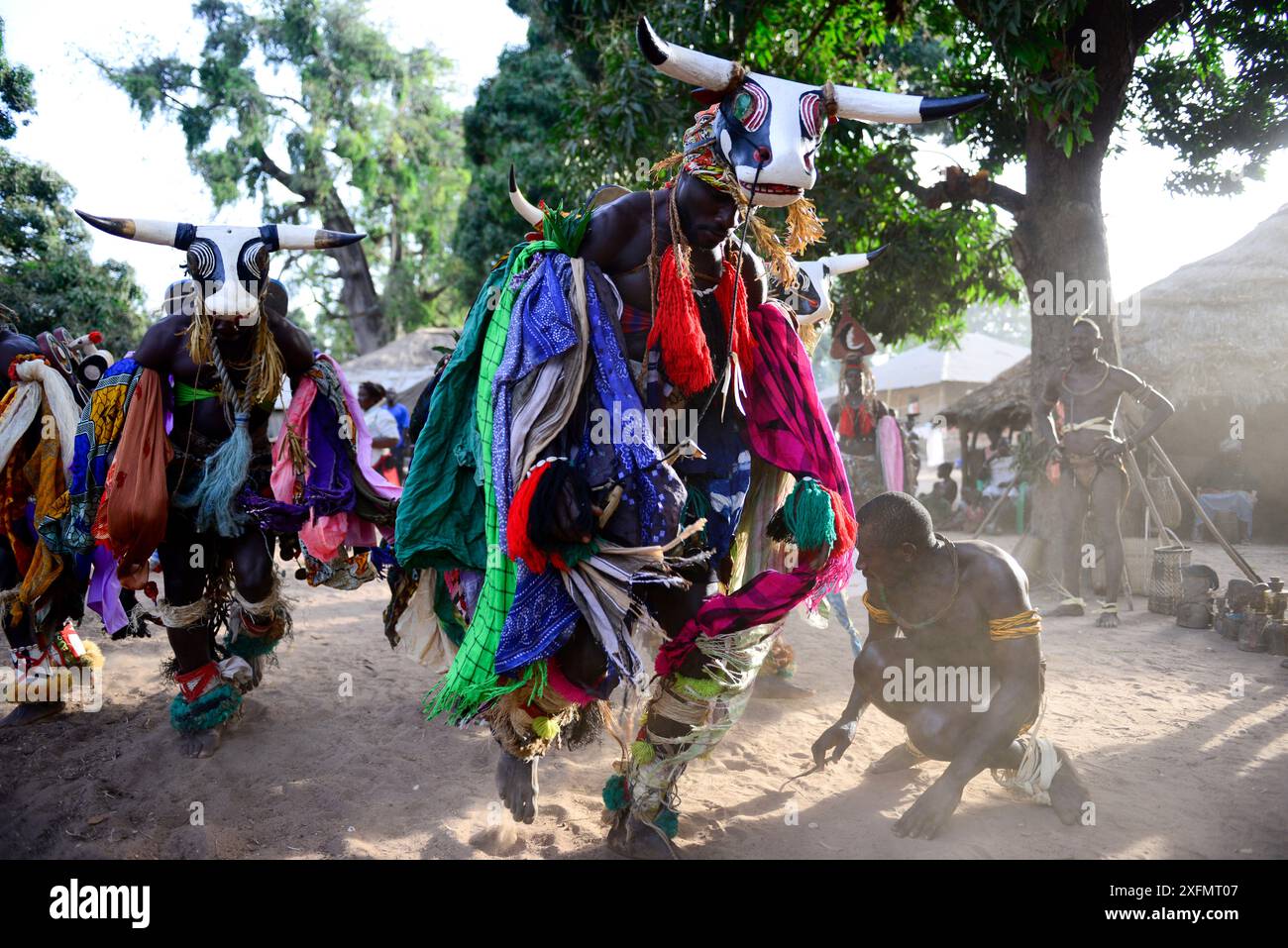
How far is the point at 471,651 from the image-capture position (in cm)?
251

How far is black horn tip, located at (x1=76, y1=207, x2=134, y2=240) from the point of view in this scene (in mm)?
3541

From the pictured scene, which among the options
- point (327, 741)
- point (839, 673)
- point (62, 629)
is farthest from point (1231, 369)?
point (62, 629)

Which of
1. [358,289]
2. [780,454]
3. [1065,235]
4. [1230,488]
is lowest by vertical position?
[1230,488]

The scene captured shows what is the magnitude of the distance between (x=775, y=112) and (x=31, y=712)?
14.7 feet

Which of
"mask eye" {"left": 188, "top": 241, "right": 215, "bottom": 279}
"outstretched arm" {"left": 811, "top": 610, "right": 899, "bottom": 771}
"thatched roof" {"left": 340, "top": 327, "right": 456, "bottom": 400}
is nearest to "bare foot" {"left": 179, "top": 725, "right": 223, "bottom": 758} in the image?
"mask eye" {"left": 188, "top": 241, "right": 215, "bottom": 279}

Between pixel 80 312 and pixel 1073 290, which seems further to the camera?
pixel 80 312

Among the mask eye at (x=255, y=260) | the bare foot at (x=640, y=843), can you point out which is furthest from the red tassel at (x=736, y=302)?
the mask eye at (x=255, y=260)

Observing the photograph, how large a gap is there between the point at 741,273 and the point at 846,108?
62 centimetres

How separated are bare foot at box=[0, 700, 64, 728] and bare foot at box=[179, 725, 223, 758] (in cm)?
104

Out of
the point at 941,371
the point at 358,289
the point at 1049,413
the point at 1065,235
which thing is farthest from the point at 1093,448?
the point at 358,289

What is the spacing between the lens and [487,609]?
8.30 ft

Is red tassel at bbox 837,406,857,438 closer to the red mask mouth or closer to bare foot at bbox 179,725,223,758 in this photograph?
the red mask mouth

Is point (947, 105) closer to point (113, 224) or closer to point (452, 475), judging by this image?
point (452, 475)
